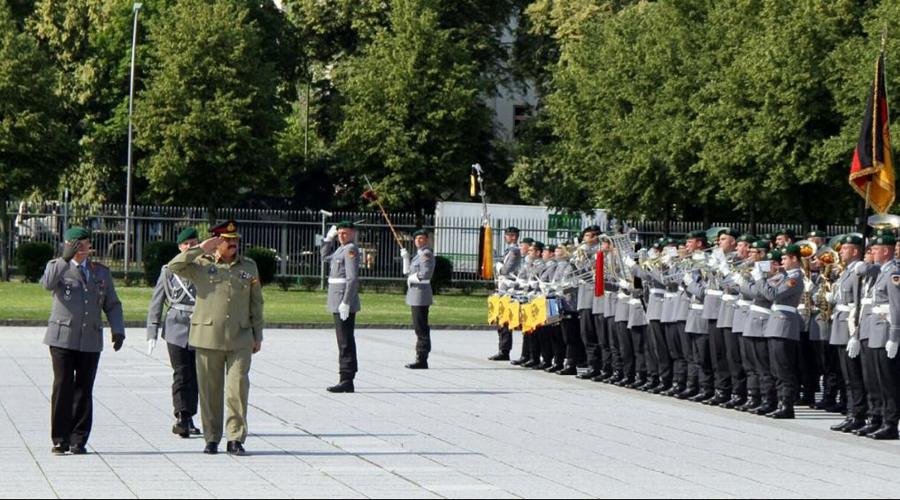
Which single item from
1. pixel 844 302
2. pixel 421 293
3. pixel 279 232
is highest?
pixel 279 232

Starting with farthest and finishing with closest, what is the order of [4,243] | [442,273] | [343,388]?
1. [442,273]
2. [4,243]
3. [343,388]

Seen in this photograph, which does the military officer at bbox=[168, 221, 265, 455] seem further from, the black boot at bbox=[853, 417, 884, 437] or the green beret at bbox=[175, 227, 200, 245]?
the black boot at bbox=[853, 417, 884, 437]

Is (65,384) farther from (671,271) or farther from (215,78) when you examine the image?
(215,78)

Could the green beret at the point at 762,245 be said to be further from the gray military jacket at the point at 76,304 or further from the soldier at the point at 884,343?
the gray military jacket at the point at 76,304

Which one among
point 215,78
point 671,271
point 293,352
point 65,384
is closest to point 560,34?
point 215,78

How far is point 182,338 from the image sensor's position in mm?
15594

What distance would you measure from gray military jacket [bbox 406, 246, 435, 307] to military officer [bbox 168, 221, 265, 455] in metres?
9.90

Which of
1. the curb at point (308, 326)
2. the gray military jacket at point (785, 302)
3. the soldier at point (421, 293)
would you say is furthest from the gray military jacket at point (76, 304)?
the curb at point (308, 326)

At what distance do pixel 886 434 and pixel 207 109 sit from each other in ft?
132

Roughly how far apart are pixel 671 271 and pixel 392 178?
3449 centimetres

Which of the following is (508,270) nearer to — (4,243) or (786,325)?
(786,325)

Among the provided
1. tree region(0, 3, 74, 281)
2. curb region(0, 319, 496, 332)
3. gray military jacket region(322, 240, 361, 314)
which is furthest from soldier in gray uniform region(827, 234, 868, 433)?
tree region(0, 3, 74, 281)

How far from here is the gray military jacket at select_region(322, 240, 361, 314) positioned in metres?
20.9

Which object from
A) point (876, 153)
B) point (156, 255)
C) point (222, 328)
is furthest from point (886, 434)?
point (156, 255)
